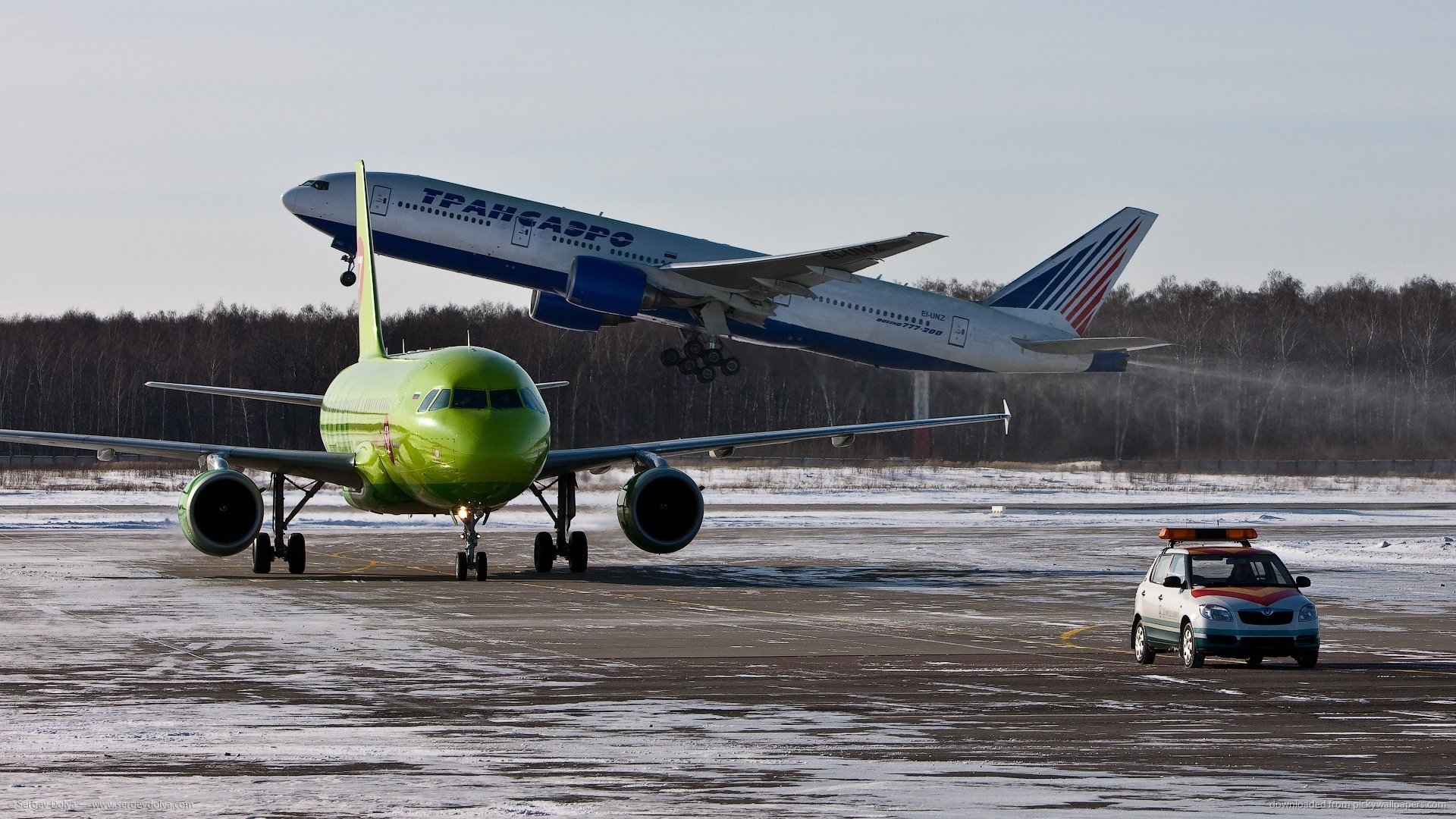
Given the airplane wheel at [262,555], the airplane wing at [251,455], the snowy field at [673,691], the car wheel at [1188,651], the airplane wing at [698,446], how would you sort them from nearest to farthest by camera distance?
the snowy field at [673,691] < the car wheel at [1188,651] < the airplane wing at [251,455] < the airplane wheel at [262,555] < the airplane wing at [698,446]

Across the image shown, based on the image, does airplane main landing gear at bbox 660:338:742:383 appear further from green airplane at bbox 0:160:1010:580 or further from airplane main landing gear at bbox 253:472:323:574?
airplane main landing gear at bbox 253:472:323:574

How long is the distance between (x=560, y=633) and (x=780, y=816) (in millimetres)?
11840

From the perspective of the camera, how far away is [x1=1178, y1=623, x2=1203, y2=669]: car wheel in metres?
18.7

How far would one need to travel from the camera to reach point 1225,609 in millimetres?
18547

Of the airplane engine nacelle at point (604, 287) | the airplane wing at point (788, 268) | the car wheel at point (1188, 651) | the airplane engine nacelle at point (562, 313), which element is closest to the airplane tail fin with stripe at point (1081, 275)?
the airplane wing at point (788, 268)

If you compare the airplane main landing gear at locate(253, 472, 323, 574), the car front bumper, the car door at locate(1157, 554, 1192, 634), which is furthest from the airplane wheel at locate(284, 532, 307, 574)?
the car front bumper

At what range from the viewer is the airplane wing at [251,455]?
32000mm

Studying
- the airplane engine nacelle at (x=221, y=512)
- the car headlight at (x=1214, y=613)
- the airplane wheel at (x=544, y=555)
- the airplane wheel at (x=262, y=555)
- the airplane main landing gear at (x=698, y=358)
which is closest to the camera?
the car headlight at (x=1214, y=613)

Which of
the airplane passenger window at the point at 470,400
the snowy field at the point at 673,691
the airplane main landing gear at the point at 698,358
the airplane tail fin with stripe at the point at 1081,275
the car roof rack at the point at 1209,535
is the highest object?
the airplane tail fin with stripe at the point at 1081,275

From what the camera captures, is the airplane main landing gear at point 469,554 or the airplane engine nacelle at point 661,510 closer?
the airplane main landing gear at point 469,554

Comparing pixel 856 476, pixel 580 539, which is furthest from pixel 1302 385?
pixel 580 539

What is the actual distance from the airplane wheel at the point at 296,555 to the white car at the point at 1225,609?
1706 centimetres

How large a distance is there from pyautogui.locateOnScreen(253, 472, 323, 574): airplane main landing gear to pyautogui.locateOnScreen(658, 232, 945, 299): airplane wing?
17.0 meters

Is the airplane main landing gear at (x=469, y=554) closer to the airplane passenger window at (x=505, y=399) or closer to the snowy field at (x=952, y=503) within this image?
the airplane passenger window at (x=505, y=399)
